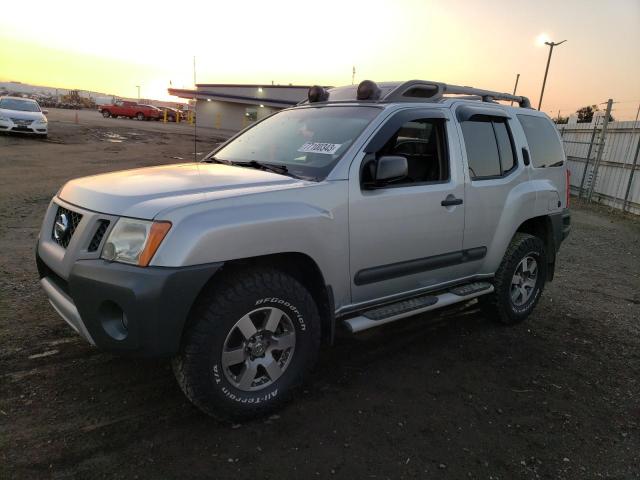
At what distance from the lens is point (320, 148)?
3.40 meters

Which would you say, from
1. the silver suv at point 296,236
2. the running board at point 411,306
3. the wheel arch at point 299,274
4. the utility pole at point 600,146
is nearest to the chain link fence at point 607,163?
the utility pole at point 600,146

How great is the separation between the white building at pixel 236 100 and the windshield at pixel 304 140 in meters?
40.4

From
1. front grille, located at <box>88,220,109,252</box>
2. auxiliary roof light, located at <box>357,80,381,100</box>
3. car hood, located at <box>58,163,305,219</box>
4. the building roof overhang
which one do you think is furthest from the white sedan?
the building roof overhang

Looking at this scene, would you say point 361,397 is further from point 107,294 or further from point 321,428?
point 107,294

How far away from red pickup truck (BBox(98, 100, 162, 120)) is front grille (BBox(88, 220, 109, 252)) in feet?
166

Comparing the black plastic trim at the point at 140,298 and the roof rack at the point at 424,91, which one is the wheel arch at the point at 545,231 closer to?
the roof rack at the point at 424,91

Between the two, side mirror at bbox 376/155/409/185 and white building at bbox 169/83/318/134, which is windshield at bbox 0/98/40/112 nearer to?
side mirror at bbox 376/155/409/185

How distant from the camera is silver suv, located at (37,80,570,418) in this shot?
97.1 inches

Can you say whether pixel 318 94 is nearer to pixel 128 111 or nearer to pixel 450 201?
pixel 450 201

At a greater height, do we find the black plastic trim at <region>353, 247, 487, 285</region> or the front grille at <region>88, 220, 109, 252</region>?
the front grille at <region>88, 220, 109, 252</region>

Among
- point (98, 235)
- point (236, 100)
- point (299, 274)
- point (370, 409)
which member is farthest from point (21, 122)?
point (236, 100)

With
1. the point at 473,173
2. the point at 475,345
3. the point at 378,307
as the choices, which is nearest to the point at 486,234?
the point at 473,173

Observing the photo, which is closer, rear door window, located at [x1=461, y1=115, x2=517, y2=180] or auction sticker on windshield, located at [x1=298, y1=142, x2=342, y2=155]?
auction sticker on windshield, located at [x1=298, y1=142, x2=342, y2=155]

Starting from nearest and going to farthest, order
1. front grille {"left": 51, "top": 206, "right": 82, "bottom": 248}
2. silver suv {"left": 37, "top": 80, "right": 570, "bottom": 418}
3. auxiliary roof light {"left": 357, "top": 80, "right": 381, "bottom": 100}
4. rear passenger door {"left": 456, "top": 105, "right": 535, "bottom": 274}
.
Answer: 1. silver suv {"left": 37, "top": 80, "right": 570, "bottom": 418}
2. front grille {"left": 51, "top": 206, "right": 82, "bottom": 248}
3. auxiliary roof light {"left": 357, "top": 80, "right": 381, "bottom": 100}
4. rear passenger door {"left": 456, "top": 105, "right": 535, "bottom": 274}
